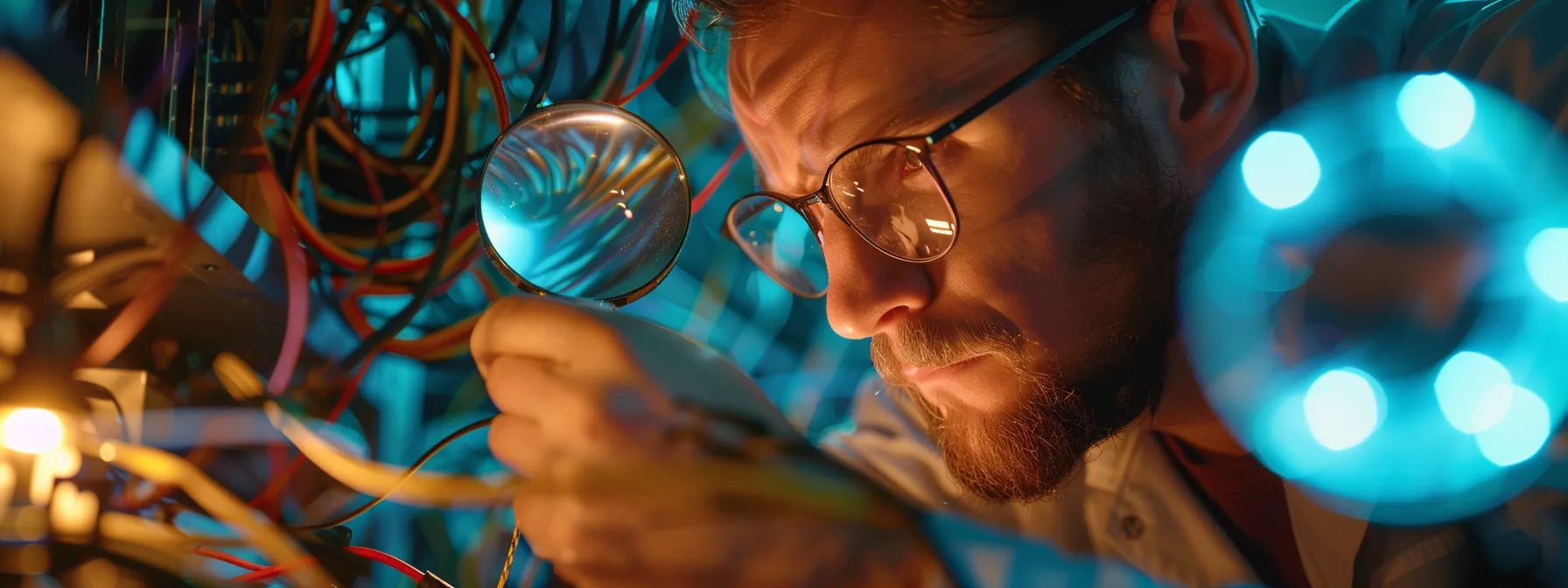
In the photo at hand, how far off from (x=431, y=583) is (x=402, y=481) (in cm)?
13

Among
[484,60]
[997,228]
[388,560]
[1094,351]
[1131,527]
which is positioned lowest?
[1131,527]

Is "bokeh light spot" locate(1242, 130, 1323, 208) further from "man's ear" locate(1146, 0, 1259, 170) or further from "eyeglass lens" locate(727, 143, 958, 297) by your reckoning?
"eyeglass lens" locate(727, 143, 958, 297)

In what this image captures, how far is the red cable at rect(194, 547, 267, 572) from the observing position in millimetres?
780

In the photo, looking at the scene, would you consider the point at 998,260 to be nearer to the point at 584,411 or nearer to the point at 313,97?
the point at 584,411

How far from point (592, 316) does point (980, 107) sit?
0.36 meters

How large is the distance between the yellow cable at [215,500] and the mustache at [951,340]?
56cm

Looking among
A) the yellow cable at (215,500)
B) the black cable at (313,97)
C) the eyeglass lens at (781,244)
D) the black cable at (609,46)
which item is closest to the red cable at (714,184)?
the eyeglass lens at (781,244)

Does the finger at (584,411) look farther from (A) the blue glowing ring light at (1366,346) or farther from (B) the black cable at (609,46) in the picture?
(A) the blue glowing ring light at (1366,346)

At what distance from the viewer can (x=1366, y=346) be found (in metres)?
0.65

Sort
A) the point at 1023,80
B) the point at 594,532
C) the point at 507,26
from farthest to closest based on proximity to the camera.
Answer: the point at 507,26, the point at 594,532, the point at 1023,80

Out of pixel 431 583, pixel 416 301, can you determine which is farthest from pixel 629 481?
pixel 416 301

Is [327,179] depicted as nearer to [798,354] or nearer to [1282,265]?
[798,354]

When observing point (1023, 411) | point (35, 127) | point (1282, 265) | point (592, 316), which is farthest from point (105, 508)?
point (1282, 265)

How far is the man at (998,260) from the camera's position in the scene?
0.62m
